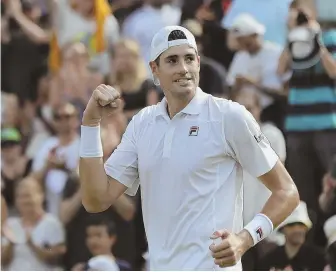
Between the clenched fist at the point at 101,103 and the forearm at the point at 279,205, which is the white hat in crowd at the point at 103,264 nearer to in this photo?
the clenched fist at the point at 101,103

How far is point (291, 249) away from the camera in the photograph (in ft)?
26.7

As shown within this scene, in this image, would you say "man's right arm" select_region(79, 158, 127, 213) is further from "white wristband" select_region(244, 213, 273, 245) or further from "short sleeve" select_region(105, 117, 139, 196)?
"white wristband" select_region(244, 213, 273, 245)

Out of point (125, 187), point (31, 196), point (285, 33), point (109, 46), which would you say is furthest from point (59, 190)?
point (125, 187)

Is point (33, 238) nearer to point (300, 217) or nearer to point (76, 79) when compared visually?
point (76, 79)

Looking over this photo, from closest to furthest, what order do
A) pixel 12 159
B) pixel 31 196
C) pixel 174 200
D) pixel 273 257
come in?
pixel 174 200
pixel 273 257
pixel 31 196
pixel 12 159

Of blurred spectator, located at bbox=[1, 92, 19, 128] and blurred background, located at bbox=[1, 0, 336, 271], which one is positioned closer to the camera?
blurred background, located at bbox=[1, 0, 336, 271]

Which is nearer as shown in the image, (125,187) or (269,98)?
(125,187)

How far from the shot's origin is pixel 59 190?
915 centimetres

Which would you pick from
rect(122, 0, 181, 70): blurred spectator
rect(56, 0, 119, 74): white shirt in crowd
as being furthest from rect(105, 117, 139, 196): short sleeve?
rect(56, 0, 119, 74): white shirt in crowd

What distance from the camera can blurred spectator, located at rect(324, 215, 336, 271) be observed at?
7906 mm

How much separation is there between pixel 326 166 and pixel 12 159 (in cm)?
303

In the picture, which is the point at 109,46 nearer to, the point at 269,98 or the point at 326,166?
the point at 269,98

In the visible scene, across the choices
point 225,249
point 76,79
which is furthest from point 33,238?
point 225,249

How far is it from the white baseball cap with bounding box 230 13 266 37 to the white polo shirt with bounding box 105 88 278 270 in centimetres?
436
